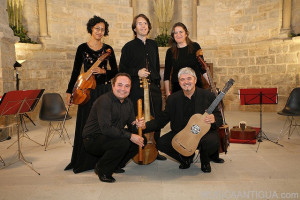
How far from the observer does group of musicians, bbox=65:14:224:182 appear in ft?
9.09

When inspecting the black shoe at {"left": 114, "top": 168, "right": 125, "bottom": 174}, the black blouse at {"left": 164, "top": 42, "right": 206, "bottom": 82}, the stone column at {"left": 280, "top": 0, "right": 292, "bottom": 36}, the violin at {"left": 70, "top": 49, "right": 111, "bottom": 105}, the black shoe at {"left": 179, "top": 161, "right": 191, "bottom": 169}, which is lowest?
the black shoe at {"left": 114, "top": 168, "right": 125, "bottom": 174}

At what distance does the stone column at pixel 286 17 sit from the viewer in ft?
22.9

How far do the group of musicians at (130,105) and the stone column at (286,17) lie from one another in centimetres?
477

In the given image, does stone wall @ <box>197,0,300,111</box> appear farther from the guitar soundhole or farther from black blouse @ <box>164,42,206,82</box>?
the guitar soundhole

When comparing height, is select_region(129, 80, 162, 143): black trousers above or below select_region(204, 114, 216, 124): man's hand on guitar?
above

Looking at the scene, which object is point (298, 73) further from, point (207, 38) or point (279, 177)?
point (279, 177)

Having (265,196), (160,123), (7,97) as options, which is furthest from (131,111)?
(265,196)

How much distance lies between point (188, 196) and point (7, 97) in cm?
218

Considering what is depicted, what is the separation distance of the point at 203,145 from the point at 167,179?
544 mm

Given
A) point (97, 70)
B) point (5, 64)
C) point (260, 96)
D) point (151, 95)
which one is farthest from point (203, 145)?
point (5, 64)

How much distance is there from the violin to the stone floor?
0.87m

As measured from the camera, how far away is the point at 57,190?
261 centimetres

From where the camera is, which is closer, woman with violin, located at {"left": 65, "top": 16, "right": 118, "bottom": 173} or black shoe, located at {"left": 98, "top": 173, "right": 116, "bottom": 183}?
black shoe, located at {"left": 98, "top": 173, "right": 116, "bottom": 183}

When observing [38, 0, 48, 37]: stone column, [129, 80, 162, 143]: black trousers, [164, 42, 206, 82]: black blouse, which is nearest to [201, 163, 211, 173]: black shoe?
[129, 80, 162, 143]: black trousers
